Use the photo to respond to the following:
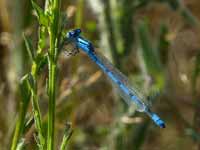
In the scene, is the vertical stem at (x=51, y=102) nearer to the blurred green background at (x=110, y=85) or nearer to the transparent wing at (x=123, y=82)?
the transparent wing at (x=123, y=82)

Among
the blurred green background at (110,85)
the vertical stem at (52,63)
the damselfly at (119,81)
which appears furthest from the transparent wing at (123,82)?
the blurred green background at (110,85)

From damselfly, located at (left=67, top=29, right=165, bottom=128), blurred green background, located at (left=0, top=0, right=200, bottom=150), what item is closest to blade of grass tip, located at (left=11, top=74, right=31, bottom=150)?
damselfly, located at (left=67, top=29, right=165, bottom=128)

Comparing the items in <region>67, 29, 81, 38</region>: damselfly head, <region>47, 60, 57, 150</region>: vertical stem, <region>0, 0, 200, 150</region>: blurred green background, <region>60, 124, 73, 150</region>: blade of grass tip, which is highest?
<region>67, 29, 81, 38</region>: damselfly head

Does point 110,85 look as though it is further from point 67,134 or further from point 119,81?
point 67,134

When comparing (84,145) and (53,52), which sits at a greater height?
(53,52)

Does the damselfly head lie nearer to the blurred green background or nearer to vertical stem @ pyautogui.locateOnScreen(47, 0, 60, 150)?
vertical stem @ pyautogui.locateOnScreen(47, 0, 60, 150)

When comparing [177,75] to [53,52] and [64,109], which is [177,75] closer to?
[64,109]

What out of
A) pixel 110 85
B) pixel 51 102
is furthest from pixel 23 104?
pixel 110 85

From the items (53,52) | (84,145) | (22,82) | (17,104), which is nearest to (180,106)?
(84,145)
